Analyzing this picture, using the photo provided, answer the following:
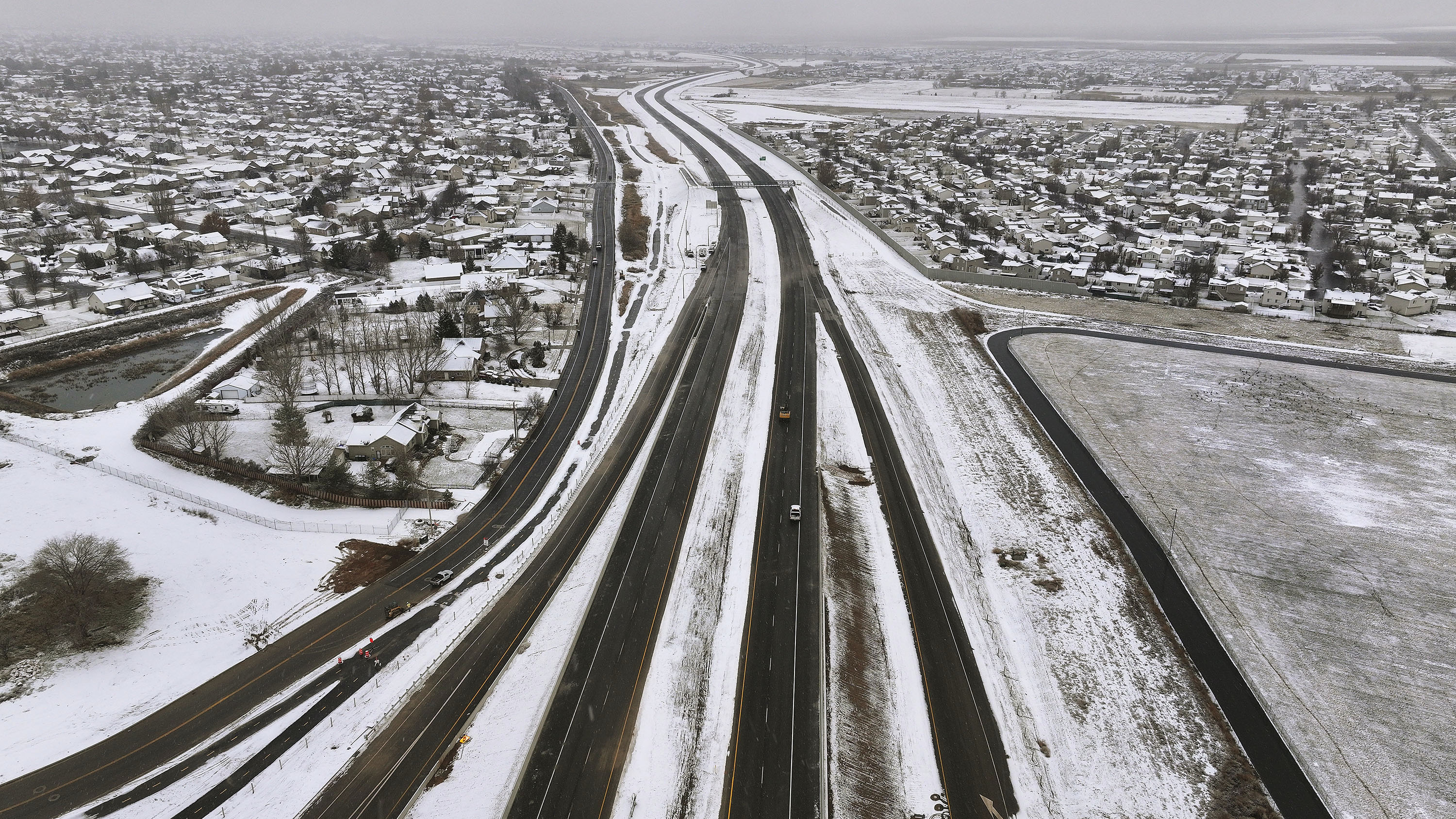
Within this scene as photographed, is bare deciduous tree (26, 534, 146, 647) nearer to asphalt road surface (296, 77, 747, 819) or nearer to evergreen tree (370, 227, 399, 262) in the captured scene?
asphalt road surface (296, 77, 747, 819)

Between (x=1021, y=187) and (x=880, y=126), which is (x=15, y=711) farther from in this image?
(x=880, y=126)

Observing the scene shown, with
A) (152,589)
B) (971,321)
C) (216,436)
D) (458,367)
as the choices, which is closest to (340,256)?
(458,367)

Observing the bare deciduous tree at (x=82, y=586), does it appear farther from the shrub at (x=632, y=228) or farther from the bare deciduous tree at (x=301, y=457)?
the shrub at (x=632, y=228)

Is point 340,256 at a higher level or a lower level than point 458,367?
higher

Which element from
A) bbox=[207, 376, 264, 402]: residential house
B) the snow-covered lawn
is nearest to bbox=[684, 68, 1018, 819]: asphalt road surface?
the snow-covered lawn

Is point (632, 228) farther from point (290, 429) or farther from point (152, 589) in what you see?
point (152, 589)

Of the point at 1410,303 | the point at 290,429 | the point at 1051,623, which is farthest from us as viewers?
the point at 1410,303

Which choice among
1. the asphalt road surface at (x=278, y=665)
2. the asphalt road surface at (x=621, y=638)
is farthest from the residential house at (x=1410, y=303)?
the asphalt road surface at (x=278, y=665)
